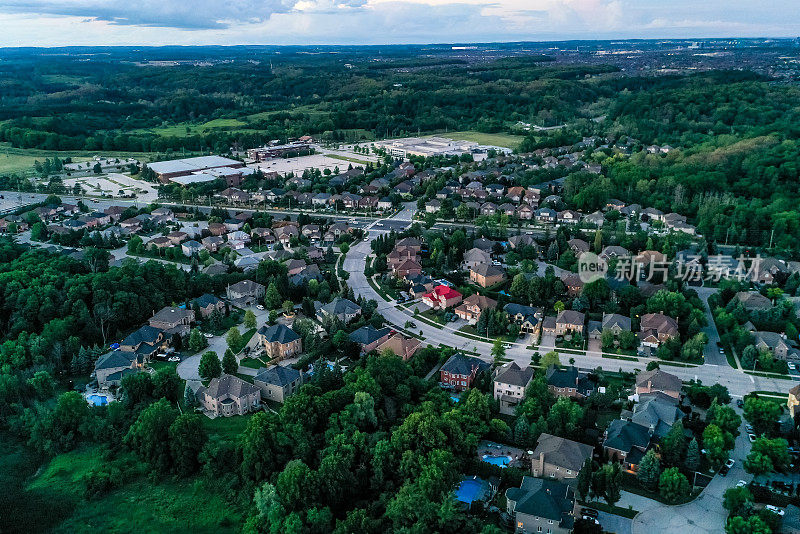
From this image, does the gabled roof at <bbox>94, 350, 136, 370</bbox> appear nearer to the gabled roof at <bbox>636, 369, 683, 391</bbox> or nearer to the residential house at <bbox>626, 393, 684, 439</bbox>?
the residential house at <bbox>626, 393, 684, 439</bbox>

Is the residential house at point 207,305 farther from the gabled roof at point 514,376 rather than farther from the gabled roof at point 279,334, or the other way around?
the gabled roof at point 514,376

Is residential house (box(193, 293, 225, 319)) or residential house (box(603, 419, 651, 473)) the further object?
residential house (box(193, 293, 225, 319))

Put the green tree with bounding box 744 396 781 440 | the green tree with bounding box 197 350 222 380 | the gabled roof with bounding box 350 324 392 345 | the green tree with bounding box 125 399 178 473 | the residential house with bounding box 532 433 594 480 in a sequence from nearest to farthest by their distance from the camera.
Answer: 1. the residential house with bounding box 532 433 594 480
2. the green tree with bounding box 125 399 178 473
3. the green tree with bounding box 744 396 781 440
4. the green tree with bounding box 197 350 222 380
5. the gabled roof with bounding box 350 324 392 345

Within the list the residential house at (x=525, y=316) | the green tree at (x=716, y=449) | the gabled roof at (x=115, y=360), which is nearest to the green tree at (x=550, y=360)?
the residential house at (x=525, y=316)

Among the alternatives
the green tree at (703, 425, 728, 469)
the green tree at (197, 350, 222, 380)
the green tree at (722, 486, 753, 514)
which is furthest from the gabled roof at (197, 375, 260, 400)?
the green tree at (722, 486, 753, 514)

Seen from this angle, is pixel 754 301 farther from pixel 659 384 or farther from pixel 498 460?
pixel 498 460

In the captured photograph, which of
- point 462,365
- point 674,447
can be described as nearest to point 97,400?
point 462,365

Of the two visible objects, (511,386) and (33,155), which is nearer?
(511,386)
